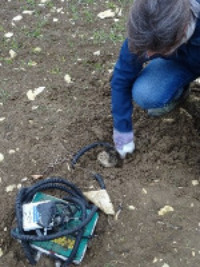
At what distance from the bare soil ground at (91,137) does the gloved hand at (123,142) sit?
5 cm

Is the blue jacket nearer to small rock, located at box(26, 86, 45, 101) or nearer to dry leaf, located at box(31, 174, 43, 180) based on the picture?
dry leaf, located at box(31, 174, 43, 180)

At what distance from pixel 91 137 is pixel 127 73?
17.5 inches

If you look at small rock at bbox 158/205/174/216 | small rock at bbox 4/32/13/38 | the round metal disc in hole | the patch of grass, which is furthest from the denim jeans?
small rock at bbox 4/32/13/38

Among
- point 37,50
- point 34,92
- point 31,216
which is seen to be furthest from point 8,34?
Result: point 31,216

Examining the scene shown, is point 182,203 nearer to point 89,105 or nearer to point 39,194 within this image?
point 39,194

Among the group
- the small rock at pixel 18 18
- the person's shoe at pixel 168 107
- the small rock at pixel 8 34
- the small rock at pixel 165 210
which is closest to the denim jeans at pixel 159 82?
the person's shoe at pixel 168 107

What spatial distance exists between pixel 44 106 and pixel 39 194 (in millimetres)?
650

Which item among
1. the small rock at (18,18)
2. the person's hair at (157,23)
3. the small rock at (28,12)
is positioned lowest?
the small rock at (18,18)

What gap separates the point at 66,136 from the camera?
6.62 ft

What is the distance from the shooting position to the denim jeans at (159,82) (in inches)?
73.5

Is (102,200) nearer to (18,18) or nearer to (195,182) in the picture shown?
(195,182)

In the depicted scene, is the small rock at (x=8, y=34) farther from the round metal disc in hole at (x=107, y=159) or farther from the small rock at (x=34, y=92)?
the round metal disc in hole at (x=107, y=159)

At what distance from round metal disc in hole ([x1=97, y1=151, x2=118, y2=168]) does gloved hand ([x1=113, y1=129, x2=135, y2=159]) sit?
49 millimetres

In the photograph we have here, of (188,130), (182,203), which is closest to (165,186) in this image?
(182,203)
